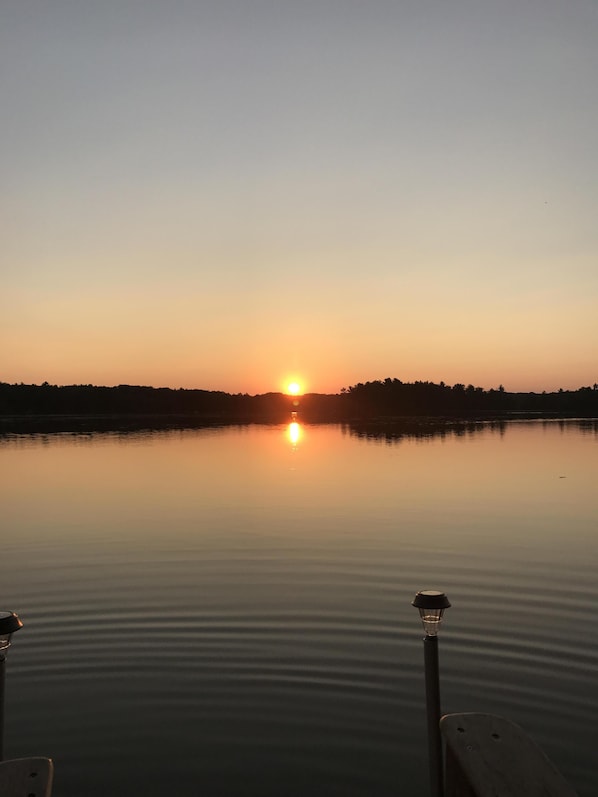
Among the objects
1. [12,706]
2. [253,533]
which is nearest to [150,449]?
[253,533]

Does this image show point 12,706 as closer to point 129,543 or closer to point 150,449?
point 129,543

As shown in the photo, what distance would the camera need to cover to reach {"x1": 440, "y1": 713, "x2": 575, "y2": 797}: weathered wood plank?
424 cm

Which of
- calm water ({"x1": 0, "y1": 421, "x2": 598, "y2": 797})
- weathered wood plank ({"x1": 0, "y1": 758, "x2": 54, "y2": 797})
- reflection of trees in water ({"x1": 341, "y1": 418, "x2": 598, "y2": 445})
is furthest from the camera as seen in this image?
reflection of trees in water ({"x1": 341, "y1": 418, "x2": 598, "y2": 445})

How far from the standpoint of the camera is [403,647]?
33.5 ft

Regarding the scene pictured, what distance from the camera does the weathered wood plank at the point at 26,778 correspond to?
439cm

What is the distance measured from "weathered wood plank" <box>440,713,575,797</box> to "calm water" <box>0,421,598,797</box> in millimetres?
1846

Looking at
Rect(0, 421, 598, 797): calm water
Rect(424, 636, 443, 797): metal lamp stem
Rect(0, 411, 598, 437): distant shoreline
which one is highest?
Rect(0, 411, 598, 437): distant shoreline

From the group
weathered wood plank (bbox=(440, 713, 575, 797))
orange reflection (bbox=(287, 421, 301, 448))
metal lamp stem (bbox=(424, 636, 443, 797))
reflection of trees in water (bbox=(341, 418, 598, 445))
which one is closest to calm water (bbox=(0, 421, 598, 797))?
metal lamp stem (bbox=(424, 636, 443, 797))

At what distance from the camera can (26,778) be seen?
15.0 ft

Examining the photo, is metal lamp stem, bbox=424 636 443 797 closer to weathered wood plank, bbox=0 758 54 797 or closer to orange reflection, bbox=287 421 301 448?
weathered wood plank, bbox=0 758 54 797

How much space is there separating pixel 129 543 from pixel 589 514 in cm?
1282

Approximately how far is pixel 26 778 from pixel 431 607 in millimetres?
2953

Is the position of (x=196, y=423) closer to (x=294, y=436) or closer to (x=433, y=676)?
(x=294, y=436)

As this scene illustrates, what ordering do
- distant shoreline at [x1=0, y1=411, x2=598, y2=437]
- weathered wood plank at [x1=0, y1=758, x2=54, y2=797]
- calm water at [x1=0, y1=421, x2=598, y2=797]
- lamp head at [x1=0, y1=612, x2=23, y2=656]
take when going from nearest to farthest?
1. weathered wood plank at [x1=0, y1=758, x2=54, y2=797]
2. lamp head at [x1=0, y1=612, x2=23, y2=656]
3. calm water at [x1=0, y1=421, x2=598, y2=797]
4. distant shoreline at [x1=0, y1=411, x2=598, y2=437]
